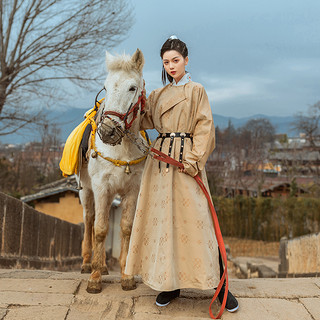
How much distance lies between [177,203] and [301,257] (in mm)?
4781

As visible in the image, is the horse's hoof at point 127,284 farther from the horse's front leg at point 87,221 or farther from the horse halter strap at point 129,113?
the horse halter strap at point 129,113

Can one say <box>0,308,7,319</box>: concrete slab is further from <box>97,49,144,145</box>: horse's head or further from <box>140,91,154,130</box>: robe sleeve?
<box>140,91,154,130</box>: robe sleeve

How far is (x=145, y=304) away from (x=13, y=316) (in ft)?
3.57

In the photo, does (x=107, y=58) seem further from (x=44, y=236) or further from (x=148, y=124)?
(x=44, y=236)

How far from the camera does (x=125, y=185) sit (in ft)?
11.6

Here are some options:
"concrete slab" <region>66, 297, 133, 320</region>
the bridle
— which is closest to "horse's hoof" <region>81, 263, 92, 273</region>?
"concrete slab" <region>66, 297, 133, 320</region>

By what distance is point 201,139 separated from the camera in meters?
2.95

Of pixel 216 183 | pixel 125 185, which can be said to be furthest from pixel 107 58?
pixel 216 183

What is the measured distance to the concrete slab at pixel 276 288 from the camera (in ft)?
11.2

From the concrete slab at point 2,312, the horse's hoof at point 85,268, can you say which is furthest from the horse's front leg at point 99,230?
the horse's hoof at point 85,268

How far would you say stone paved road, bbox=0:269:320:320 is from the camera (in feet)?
9.53

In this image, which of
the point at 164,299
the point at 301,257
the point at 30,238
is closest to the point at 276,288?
the point at 164,299

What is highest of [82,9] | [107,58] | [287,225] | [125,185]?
[82,9]

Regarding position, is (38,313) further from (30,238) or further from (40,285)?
(30,238)
